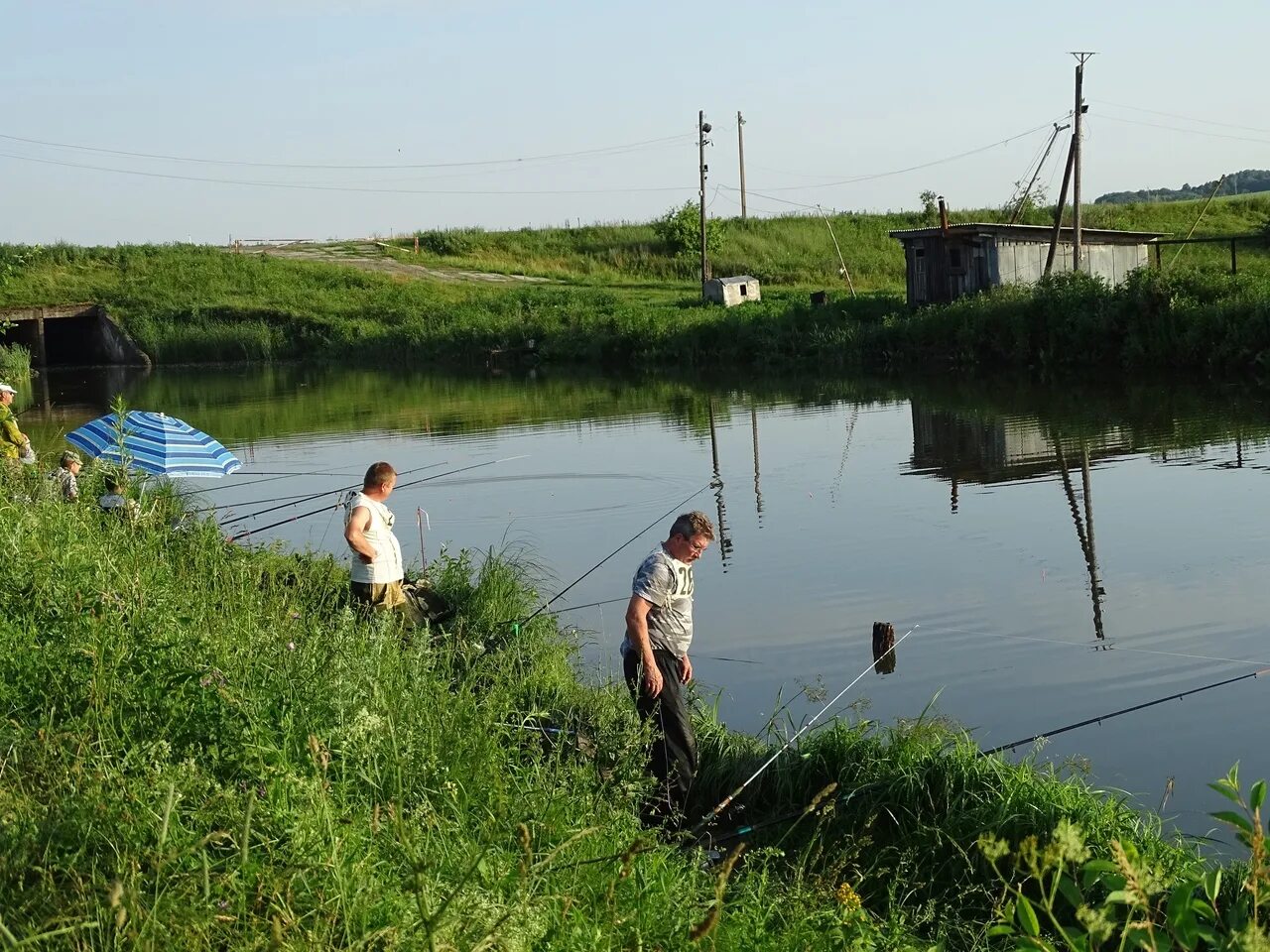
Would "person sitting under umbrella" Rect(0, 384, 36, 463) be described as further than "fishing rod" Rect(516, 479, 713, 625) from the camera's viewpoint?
Yes

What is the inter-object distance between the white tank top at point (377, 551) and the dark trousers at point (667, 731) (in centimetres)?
269

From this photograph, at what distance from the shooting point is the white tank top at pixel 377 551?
957 centimetres

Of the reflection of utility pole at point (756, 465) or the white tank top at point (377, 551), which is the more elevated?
the white tank top at point (377, 551)

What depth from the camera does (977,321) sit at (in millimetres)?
38125

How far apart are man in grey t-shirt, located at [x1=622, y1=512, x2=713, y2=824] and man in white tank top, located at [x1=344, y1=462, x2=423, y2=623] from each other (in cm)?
261

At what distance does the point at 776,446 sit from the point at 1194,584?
41.1 feet

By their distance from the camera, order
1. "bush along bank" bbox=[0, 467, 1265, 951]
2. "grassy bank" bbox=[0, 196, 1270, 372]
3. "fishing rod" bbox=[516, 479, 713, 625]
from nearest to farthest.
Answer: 1. "bush along bank" bbox=[0, 467, 1265, 951]
2. "fishing rod" bbox=[516, 479, 713, 625]
3. "grassy bank" bbox=[0, 196, 1270, 372]

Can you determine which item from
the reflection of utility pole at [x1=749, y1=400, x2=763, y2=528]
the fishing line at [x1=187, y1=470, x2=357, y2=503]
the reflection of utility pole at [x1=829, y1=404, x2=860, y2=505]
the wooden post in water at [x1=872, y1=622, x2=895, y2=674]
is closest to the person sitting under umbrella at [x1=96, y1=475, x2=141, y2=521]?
the wooden post in water at [x1=872, y1=622, x2=895, y2=674]

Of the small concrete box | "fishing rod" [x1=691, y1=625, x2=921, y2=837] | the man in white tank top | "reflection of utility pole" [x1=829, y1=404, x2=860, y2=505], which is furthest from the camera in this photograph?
the small concrete box

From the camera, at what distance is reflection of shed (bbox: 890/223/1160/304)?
135ft

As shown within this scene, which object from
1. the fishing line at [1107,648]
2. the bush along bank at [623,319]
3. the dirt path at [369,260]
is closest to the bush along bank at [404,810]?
the fishing line at [1107,648]

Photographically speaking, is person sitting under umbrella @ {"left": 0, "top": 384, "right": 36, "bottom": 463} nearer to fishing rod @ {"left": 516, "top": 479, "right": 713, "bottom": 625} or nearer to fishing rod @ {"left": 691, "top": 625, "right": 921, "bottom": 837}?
fishing rod @ {"left": 516, "top": 479, "right": 713, "bottom": 625}

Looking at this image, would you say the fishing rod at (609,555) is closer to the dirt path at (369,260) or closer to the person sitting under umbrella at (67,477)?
the person sitting under umbrella at (67,477)

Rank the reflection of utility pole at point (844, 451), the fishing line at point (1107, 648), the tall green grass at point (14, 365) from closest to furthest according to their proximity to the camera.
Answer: the fishing line at point (1107, 648)
the reflection of utility pole at point (844, 451)
the tall green grass at point (14, 365)
